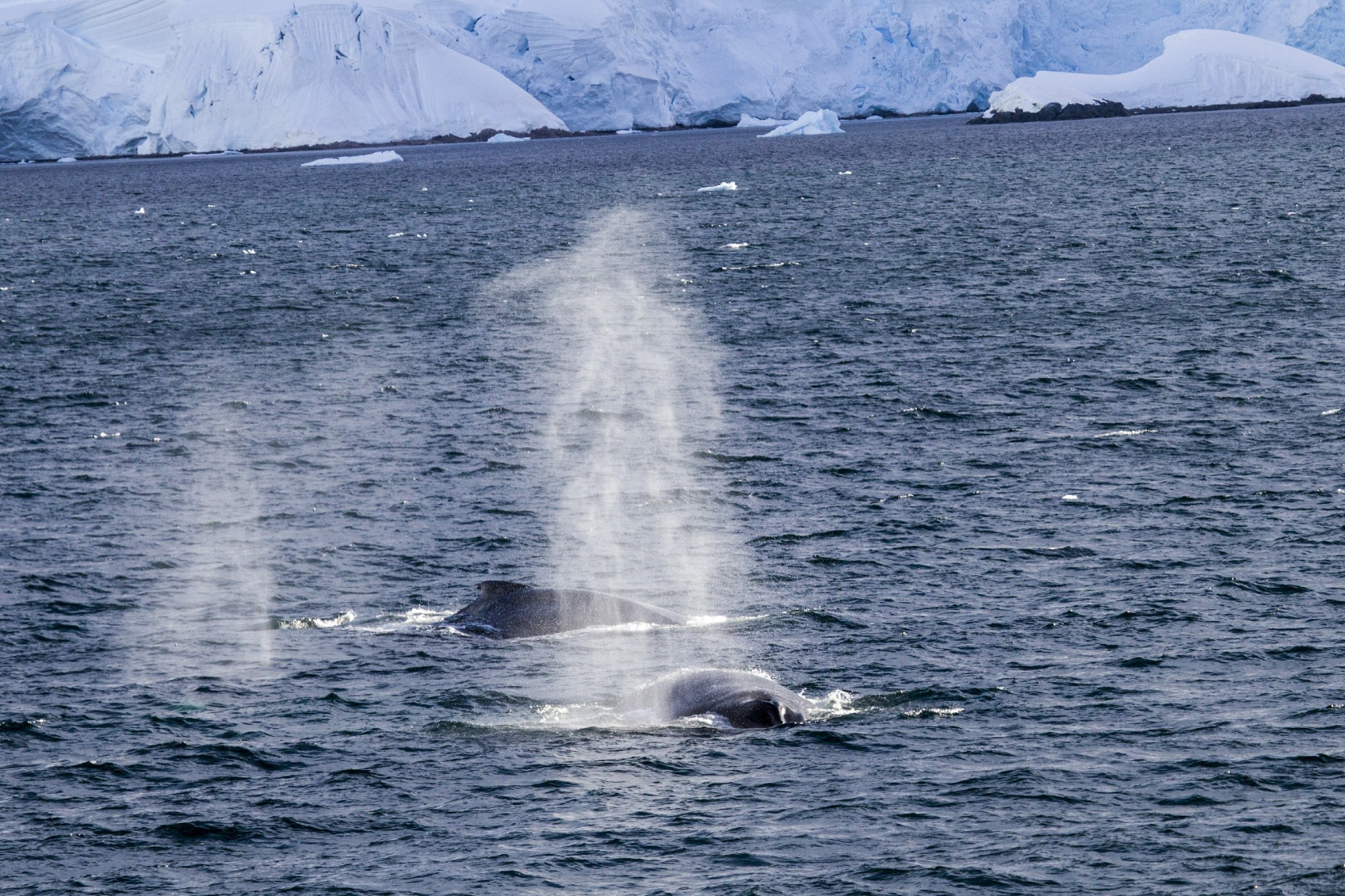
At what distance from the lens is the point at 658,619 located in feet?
86.8

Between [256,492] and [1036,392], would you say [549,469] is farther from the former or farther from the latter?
[1036,392]

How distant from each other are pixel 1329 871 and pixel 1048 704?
539 cm

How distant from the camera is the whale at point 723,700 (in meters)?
21.4

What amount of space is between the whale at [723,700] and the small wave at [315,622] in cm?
647

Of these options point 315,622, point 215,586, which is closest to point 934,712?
point 315,622

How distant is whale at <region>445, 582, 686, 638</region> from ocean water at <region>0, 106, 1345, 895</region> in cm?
46

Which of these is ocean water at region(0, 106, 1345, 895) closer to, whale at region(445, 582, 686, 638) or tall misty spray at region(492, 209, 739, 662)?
tall misty spray at region(492, 209, 739, 662)

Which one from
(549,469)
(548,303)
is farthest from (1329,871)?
(548,303)

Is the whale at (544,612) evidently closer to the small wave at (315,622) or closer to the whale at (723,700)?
the small wave at (315,622)

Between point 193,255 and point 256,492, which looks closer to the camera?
point 256,492

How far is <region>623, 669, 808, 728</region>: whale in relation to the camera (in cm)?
2138

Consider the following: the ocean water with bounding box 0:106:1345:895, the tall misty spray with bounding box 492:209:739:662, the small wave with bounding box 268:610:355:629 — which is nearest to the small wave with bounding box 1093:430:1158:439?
the ocean water with bounding box 0:106:1345:895

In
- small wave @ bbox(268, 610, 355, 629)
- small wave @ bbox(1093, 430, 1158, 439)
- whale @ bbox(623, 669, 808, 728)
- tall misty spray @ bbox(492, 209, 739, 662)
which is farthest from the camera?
small wave @ bbox(1093, 430, 1158, 439)

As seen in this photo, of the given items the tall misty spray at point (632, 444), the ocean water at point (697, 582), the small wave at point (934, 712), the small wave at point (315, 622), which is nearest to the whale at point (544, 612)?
the ocean water at point (697, 582)
